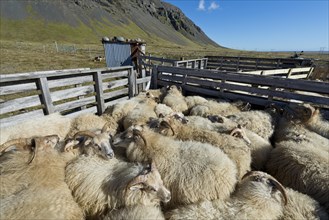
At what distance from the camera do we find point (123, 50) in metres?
15.3

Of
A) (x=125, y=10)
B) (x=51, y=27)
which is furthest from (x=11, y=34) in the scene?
(x=125, y=10)

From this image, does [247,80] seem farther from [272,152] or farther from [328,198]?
[328,198]

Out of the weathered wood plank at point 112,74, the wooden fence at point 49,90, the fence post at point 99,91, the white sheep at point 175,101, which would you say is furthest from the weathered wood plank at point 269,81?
the fence post at point 99,91

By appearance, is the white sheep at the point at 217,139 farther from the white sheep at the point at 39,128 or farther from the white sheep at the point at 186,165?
the white sheep at the point at 39,128

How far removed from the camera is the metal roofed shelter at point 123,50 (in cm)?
1518

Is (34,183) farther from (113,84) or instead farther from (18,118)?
(113,84)

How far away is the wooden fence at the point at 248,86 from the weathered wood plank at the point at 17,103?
18.2ft

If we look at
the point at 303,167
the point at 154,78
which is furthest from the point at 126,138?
the point at 154,78

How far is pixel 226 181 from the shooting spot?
3.31 meters

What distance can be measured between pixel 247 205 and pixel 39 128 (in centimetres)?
477

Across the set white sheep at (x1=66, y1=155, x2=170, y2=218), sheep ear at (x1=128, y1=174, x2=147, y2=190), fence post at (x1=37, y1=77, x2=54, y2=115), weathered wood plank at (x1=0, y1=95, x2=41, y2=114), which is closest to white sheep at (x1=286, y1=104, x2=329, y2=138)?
white sheep at (x1=66, y1=155, x2=170, y2=218)

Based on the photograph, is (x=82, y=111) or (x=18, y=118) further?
(x=82, y=111)

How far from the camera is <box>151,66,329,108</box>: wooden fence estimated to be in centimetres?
599

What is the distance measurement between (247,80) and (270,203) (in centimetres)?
479
